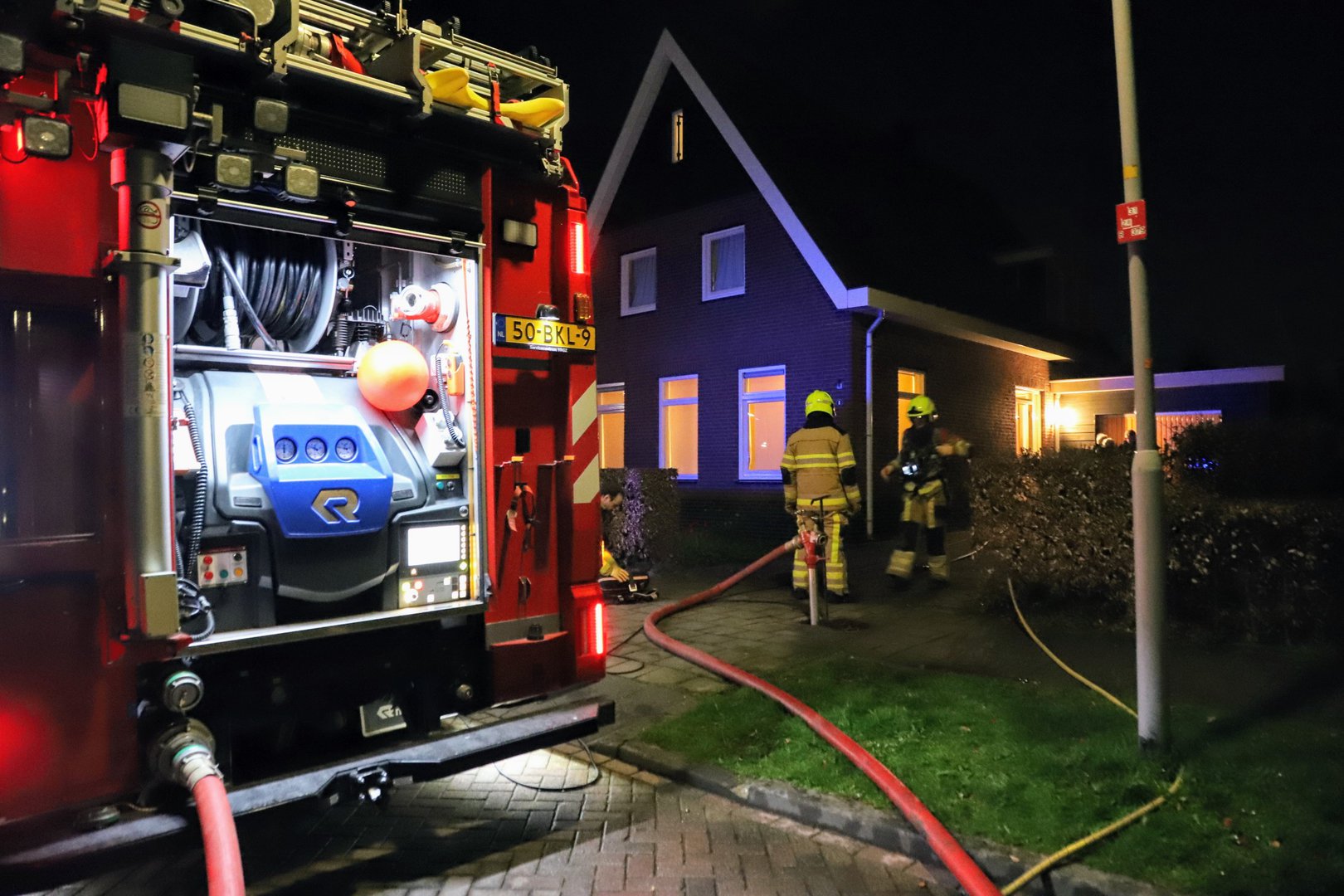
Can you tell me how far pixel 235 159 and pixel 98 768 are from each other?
1.96 metres

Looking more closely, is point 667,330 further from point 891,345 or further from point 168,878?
point 168,878

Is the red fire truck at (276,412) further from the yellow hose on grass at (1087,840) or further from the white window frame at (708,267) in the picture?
the white window frame at (708,267)

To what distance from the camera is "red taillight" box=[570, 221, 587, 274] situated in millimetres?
4172

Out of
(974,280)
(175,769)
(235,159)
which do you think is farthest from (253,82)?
(974,280)

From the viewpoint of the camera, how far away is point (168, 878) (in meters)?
3.41

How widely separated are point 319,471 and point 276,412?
355 millimetres

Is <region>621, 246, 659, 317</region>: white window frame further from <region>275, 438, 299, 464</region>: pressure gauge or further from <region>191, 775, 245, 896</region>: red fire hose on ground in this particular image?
<region>191, 775, 245, 896</region>: red fire hose on ground

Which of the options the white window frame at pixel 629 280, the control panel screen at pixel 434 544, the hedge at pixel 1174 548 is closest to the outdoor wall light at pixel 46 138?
the control panel screen at pixel 434 544

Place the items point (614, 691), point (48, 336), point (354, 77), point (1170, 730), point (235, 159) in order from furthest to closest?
point (614, 691)
point (1170, 730)
point (354, 77)
point (235, 159)
point (48, 336)

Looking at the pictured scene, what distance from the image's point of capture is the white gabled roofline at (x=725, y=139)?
41.4ft

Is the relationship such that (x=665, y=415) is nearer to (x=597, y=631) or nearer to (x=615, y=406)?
(x=615, y=406)

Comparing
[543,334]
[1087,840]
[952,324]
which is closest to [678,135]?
[952,324]

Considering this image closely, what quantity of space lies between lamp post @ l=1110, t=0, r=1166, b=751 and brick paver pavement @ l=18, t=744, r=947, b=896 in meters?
1.39

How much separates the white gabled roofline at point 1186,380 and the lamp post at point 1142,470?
562 inches
